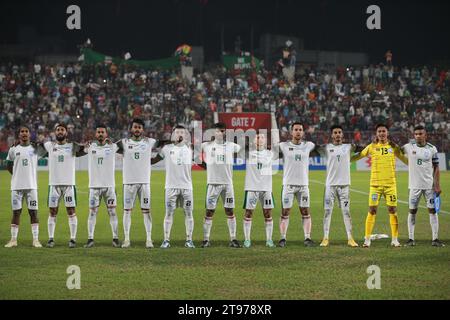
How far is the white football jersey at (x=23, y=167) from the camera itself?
14070 millimetres

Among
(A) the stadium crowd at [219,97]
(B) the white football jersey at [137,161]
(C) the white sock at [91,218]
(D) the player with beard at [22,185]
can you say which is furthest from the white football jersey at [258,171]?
(A) the stadium crowd at [219,97]

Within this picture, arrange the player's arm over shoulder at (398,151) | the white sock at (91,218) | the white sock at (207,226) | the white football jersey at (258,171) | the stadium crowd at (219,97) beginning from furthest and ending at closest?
the stadium crowd at (219,97) < the player's arm over shoulder at (398,151) < the white football jersey at (258,171) < the white sock at (91,218) < the white sock at (207,226)

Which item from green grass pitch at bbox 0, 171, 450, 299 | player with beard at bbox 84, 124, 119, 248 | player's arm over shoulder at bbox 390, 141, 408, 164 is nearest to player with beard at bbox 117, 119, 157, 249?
player with beard at bbox 84, 124, 119, 248

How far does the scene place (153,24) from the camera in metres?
44.8

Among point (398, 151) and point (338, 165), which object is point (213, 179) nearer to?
point (338, 165)

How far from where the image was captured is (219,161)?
13961mm

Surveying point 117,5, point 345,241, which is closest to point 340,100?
point 117,5

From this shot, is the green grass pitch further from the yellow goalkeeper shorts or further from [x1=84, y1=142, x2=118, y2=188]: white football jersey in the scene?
[x1=84, y1=142, x2=118, y2=188]: white football jersey

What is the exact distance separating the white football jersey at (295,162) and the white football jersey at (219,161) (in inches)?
40.6

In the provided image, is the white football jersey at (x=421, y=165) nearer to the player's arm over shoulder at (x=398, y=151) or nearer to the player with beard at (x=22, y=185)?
the player's arm over shoulder at (x=398, y=151)

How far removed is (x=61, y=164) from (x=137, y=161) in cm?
147

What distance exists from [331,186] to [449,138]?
25825mm

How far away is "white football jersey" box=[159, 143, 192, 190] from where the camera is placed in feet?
45.6

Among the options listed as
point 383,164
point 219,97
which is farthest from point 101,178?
point 219,97
